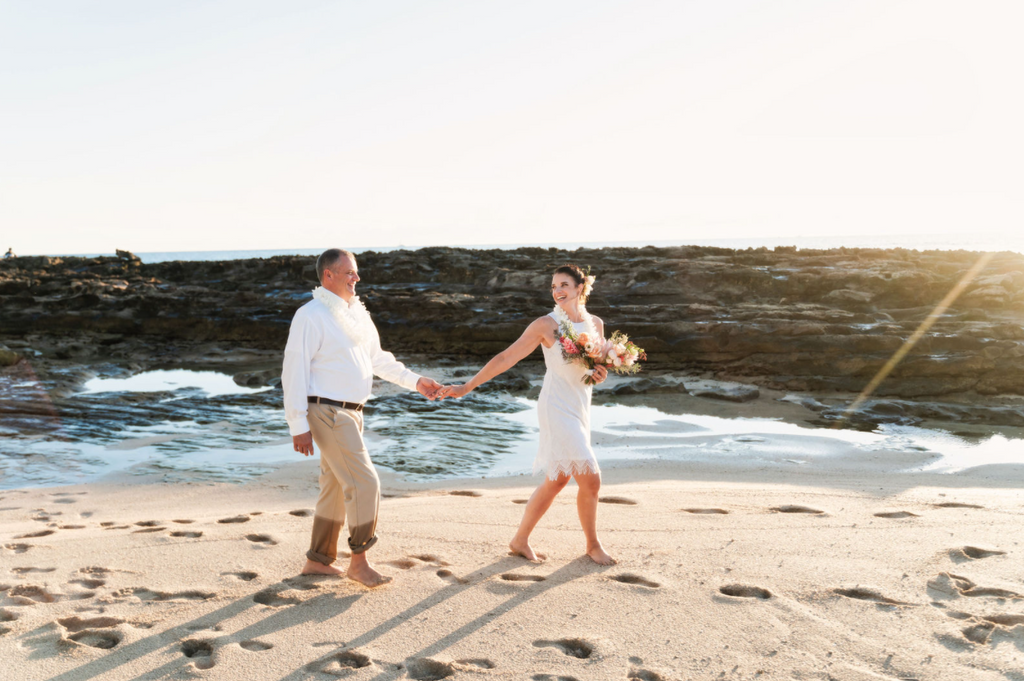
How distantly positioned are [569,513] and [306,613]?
2.70 metres

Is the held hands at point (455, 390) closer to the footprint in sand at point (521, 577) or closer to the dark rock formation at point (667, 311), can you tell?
the footprint in sand at point (521, 577)

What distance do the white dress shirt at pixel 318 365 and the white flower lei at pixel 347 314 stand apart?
24 mm

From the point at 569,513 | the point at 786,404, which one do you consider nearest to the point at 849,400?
the point at 786,404

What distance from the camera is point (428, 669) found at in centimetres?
357

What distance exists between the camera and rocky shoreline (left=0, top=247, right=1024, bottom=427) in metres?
13.8

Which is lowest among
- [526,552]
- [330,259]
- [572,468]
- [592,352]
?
[526,552]

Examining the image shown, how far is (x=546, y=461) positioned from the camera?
4906 mm

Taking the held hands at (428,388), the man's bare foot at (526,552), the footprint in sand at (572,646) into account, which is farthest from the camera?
the held hands at (428,388)

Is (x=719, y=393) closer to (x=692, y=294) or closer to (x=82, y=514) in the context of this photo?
(x=692, y=294)

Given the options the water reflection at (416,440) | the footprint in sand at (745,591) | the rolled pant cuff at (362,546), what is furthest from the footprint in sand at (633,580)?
the water reflection at (416,440)

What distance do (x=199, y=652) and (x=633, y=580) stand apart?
257 cm

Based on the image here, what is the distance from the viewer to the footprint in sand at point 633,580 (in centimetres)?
452

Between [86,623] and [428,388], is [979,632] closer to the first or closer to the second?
[428,388]

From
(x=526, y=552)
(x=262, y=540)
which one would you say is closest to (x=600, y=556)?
(x=526, y=552)
